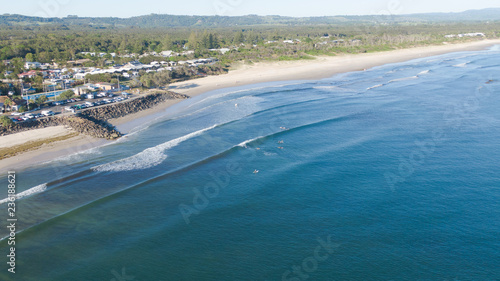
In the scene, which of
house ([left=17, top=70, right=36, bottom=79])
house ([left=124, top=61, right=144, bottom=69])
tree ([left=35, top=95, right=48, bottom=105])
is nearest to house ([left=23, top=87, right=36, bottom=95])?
tree ([left=35, top=95, right=48, bottom=105])

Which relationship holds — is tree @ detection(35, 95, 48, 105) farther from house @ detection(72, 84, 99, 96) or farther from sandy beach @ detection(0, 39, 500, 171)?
sandy beach @ detection(0, 39, 500, 171)

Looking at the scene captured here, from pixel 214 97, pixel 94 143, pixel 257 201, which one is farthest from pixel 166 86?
pixel 257 201

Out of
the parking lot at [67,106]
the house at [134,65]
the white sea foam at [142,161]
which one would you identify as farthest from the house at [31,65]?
the white sea foam at [142,161]

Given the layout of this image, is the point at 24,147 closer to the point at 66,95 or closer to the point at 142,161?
the point at 142,161

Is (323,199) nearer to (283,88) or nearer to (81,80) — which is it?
(283,88)

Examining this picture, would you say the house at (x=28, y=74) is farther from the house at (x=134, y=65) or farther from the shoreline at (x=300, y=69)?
the shoreline at (x=300, y=69)
